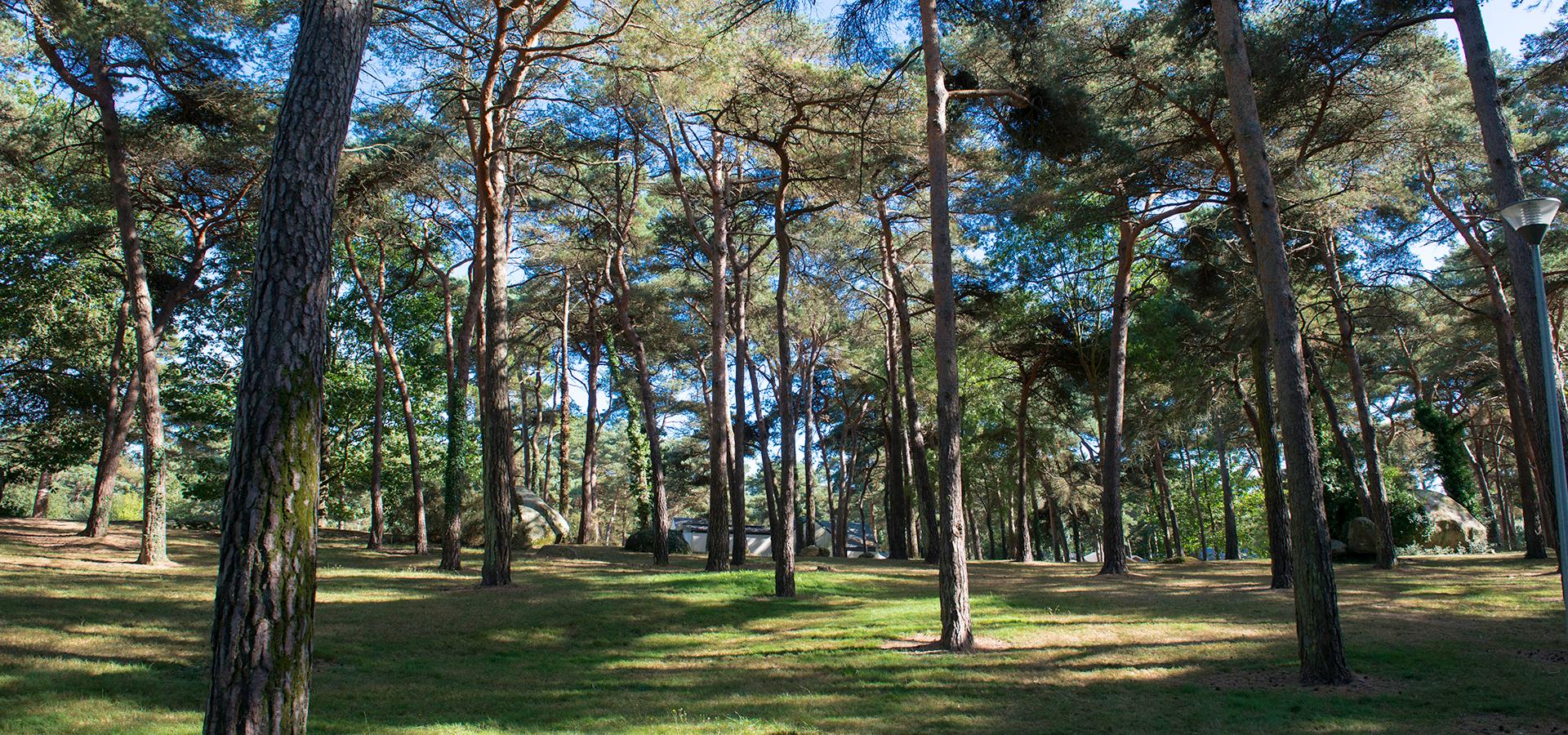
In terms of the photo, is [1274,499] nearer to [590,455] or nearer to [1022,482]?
[1022,482]

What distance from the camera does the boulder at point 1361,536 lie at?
18.0 meters

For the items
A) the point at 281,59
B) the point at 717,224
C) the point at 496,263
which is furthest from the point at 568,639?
the point at 281,59

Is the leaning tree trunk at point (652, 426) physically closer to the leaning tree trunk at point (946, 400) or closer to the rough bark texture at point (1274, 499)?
the leaning tree trunk at point (946, 400)

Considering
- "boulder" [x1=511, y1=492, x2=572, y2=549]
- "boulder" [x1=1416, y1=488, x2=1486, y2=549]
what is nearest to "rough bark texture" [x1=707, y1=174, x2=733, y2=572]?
"boulder" [x1=511, y1=492, x2=572, y2=549]

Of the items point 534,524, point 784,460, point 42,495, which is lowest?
point 534,524

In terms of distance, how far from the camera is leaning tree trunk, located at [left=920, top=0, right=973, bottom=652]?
805cm

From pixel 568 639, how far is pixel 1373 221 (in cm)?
1848

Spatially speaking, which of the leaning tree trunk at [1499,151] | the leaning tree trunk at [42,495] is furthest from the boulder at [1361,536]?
the leaning tree trunk at [42,495]

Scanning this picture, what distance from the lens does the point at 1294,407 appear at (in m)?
6.90

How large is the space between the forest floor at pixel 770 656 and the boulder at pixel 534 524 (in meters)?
6.08

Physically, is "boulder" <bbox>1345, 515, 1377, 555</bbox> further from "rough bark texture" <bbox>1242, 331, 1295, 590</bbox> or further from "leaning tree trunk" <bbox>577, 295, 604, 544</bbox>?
"leaning tree trunk" <bbox>577, 295, 604, 544</bbox>

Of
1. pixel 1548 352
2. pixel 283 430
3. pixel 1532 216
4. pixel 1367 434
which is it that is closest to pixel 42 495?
pixel 283 430

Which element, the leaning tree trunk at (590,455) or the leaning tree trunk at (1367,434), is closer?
the leaning tree trunk at (1367,434)

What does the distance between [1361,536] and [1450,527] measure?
15.8 ft
